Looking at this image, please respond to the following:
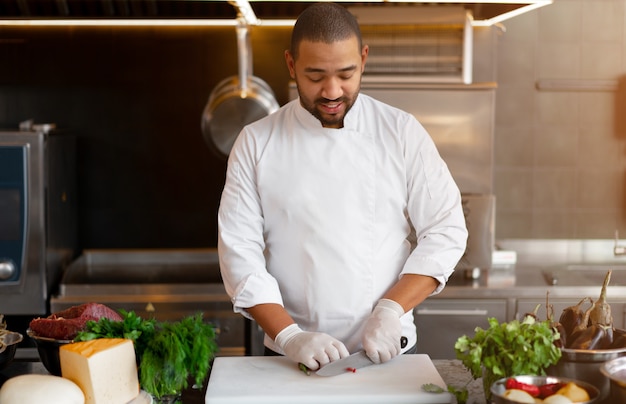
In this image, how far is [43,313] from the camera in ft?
11.2

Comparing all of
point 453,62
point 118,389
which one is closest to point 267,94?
point 453,62

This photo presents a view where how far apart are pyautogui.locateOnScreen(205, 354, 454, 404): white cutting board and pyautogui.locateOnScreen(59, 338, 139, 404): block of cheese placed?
0.18 m

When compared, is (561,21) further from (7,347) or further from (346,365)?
(7,347)

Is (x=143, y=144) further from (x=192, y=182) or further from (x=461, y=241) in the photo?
(x=461, y=241)

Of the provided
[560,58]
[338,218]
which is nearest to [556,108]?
[560,58]

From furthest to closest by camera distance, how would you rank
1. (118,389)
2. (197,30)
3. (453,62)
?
(197,30)
(453,62)
(118,389)

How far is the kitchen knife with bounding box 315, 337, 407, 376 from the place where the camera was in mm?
1838

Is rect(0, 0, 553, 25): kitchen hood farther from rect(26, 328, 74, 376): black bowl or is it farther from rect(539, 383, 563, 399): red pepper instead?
rect(539, 383, 563, 399): red pepper

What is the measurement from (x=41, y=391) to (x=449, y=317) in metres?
2.17

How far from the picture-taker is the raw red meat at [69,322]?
178cm

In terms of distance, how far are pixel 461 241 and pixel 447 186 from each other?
16 centimetres

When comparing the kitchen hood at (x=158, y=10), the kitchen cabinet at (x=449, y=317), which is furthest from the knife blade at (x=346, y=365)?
the kitchen hood at (x=158, y=10)

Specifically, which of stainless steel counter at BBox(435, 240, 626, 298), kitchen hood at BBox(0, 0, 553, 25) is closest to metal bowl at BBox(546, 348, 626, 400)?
stainless steel counter at BBox(435, 240, 626, 298)

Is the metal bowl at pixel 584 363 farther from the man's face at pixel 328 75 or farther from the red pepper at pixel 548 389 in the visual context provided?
the man's face at pixel 328 75
